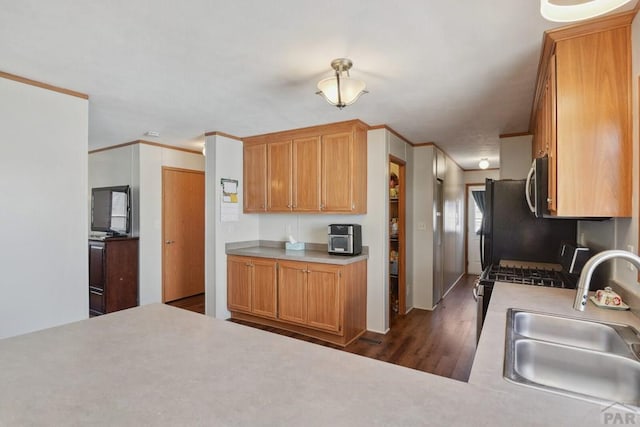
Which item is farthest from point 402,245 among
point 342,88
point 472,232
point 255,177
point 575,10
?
point 472,232

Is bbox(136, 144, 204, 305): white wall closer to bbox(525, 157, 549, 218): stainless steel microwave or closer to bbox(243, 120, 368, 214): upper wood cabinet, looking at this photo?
bbox(243, 120, 368, 214): upper wood cabinet

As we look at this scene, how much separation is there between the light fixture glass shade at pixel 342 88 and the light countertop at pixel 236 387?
153 cm

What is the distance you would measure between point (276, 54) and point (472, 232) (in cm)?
641

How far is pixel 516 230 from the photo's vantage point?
2.90 meters

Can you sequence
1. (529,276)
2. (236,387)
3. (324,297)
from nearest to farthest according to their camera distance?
(236,387)
(529,276)
(324,297)

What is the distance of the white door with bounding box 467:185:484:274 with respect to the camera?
7043 mm

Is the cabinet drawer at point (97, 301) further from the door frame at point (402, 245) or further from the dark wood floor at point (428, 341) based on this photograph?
the door frame at point (402, 245)

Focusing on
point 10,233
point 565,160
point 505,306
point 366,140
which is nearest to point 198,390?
point 505,306

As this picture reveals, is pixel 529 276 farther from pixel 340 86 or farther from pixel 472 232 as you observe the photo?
pixel 472 232

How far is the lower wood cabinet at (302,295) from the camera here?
3189mm

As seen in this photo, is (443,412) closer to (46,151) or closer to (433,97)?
(433,97)

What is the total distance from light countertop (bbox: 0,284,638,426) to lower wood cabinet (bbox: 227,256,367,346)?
205 centimetres

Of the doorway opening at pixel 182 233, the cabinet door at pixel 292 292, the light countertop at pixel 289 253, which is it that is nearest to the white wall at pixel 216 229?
the light countertop at pixel 289 253

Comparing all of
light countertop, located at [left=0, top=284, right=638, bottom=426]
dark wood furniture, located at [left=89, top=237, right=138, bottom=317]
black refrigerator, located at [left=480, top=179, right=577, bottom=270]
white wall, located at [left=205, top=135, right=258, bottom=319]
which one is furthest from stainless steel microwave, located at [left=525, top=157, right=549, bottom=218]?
dark wood furniture, located at [left=89, top=237, right=138, bottom=317]
